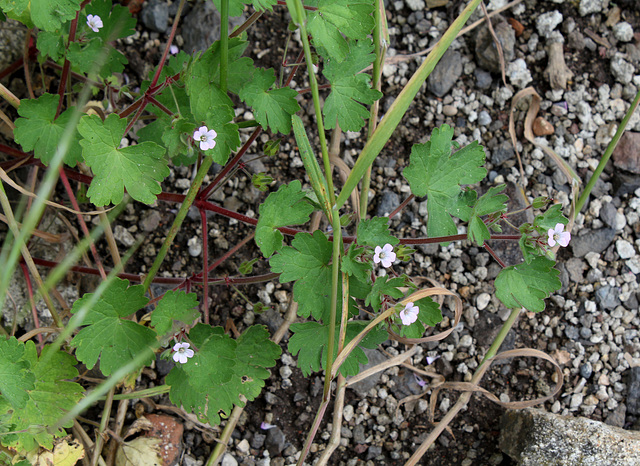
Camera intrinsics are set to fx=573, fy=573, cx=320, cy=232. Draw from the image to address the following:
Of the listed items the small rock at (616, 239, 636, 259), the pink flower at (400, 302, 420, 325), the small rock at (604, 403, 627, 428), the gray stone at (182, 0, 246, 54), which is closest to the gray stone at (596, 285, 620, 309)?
the small rock at (616, 239, 636, 259)

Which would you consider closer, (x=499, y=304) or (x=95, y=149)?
(x=95, y=149)

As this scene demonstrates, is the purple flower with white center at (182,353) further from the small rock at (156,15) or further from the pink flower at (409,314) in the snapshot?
the small rock at (156,15)

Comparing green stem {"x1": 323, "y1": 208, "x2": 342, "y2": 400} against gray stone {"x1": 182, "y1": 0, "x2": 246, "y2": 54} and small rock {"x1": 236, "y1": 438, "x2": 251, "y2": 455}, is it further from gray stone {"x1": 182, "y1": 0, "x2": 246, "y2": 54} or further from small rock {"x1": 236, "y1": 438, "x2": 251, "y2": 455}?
gray stone {"x1": 182, "y1": 0, "x2": 246, "y2": 54}

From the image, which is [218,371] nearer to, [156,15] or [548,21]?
[156,15]

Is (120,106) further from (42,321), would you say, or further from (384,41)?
(384,41)

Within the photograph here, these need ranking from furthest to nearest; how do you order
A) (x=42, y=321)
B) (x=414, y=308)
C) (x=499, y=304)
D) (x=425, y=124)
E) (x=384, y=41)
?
(x=425, y=124)
(x=499, y=304)
(x=42, y=321)
(x=384, y=41)
(x=414, y=308)

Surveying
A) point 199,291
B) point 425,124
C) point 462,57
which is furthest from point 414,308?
point 462,57
